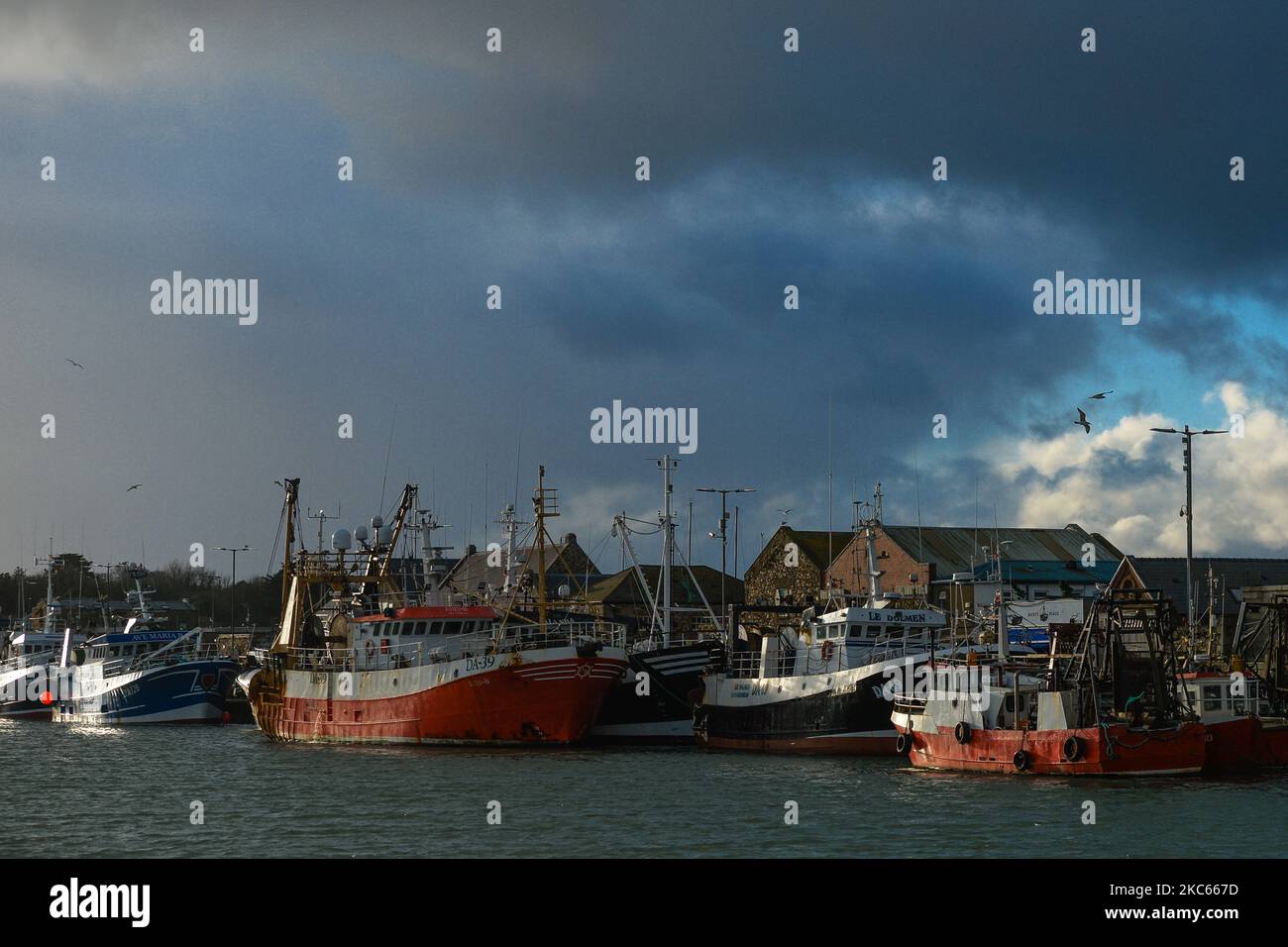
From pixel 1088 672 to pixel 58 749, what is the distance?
41.0 metres

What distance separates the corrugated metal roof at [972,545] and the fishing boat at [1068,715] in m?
53.0

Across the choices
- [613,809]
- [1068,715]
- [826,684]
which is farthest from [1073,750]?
[826,684]

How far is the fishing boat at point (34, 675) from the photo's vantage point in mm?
91188

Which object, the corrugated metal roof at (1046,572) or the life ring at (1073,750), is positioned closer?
the life ring at (1073,750)

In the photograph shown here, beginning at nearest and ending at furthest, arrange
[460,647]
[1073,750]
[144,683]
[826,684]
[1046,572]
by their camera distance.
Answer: [1073,750] → [826,684] → [460,647] → [144,683] → [1046,572]

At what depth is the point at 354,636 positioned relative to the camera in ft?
193

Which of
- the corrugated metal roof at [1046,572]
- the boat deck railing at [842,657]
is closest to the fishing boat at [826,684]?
the boat deck railing at [842,657]

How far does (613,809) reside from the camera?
114 ft

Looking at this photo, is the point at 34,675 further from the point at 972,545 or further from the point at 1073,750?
the point at 1073,750

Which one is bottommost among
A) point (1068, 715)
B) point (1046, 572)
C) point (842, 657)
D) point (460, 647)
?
point (1068, 715)

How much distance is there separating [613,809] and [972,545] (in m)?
71.7

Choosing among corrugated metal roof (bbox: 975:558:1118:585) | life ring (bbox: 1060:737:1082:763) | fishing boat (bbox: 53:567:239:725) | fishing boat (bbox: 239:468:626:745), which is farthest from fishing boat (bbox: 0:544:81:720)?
life ring (bbox: 1060:737:1082:763)

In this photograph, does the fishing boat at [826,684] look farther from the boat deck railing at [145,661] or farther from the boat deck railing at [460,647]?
the boat deck railing at [145,661]

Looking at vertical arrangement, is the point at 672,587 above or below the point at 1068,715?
above
